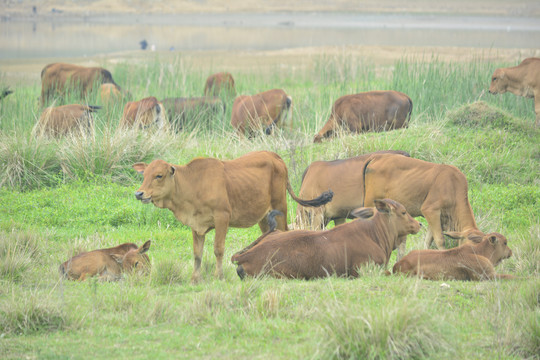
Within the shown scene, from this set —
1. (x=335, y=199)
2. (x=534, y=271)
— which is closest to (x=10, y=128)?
(x=335, y=199)

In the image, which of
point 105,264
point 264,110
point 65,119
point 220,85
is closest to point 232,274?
point 105,264

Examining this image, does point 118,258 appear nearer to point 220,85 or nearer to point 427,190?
point 427,190

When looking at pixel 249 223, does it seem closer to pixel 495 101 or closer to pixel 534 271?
pixel 534 271

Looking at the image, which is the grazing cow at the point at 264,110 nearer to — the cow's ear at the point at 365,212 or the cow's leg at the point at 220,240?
the cow's ear at the point at 365,212

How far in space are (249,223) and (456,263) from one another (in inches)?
89.9

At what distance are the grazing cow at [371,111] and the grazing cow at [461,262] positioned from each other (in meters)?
6.94

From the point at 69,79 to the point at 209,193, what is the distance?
11785 millimetres

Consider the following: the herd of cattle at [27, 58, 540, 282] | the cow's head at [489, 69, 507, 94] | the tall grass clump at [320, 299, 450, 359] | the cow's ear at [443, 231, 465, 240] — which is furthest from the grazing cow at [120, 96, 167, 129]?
the tall grass clump at [320, 299, 450, 359]

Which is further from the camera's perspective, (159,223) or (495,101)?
(495,101)

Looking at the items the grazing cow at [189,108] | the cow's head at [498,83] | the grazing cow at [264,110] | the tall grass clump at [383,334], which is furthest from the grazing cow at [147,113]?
the tall grass clump at [383,334]

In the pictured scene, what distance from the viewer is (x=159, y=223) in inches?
424

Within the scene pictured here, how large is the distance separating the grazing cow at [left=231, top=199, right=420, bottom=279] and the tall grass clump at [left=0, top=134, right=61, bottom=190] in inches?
224

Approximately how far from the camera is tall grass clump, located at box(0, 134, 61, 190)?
12.3m

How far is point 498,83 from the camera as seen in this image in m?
15.9
